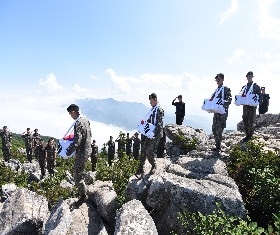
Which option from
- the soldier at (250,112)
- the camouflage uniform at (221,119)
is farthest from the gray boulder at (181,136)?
the camouflage uniform at (221,119)

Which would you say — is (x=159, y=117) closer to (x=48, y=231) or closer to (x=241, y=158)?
(x=241, y=158)

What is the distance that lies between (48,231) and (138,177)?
3.27 meters

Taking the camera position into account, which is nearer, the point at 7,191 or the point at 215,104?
the point at 215,104

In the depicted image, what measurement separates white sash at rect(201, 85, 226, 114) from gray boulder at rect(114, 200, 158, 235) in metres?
4.71

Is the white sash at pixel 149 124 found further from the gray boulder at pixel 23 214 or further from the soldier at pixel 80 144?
the gray boulder at pixel 23 214

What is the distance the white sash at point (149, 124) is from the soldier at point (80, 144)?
72.6 inches

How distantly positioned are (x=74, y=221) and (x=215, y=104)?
21.2 ft

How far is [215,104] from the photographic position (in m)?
8.95

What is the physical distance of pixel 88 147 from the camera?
25.0 feet

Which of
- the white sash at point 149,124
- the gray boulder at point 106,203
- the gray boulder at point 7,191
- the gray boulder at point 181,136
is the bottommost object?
the gray boulder at point 7,191

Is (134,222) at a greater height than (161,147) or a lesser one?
lesser

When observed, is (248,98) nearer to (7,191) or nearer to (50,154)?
(7,191)

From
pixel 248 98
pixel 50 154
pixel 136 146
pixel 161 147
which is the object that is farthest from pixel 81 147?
pixel 136 146

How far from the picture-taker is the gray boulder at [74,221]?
6.53m
